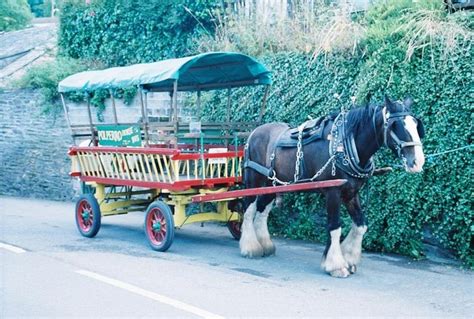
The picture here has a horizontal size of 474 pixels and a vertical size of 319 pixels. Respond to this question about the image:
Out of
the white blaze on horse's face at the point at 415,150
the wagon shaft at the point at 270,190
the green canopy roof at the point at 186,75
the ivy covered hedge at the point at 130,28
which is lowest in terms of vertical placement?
the wagon shaft at the point at 270,190

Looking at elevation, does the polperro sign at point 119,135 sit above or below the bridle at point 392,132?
below

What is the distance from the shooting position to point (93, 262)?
26.7ft

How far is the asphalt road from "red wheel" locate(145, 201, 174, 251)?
19 cm

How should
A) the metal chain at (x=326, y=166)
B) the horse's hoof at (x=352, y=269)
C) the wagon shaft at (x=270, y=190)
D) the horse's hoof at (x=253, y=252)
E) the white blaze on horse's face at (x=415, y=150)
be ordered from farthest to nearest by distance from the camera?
1. the horse's hoof at (x=253, y=252)
2. the horse's hoof at (x=352, y=269)
3. the metal chain at (x=326, y=166)
4. the wagon shaft at (x=270, y=190)
5. the white blaze on horse's face at (x=415, y=150)

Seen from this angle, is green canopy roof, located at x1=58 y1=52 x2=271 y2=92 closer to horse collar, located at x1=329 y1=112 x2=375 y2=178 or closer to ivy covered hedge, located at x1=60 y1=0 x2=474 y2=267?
ivy covered hedge, located at x1=60 y1=0 x2=474 y2=267

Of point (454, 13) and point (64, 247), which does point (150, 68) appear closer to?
point (64, 247)

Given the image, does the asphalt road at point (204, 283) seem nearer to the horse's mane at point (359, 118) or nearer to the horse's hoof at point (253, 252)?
the horse's hoof at point (253, 252)

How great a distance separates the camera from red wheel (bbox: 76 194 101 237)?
393 inches

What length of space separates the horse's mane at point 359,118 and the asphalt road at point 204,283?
1.77 m

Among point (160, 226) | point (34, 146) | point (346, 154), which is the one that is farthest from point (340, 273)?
point (34, 146)

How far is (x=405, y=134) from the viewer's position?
6.80 metres

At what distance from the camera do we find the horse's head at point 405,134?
6.73 meters

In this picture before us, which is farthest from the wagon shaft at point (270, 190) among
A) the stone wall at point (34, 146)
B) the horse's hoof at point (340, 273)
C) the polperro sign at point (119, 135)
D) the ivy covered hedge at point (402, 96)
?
the stone wall at point (34, 146)

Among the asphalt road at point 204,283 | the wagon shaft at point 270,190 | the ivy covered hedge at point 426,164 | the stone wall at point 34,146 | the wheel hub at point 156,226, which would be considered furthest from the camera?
the stone wall at point 34,146
